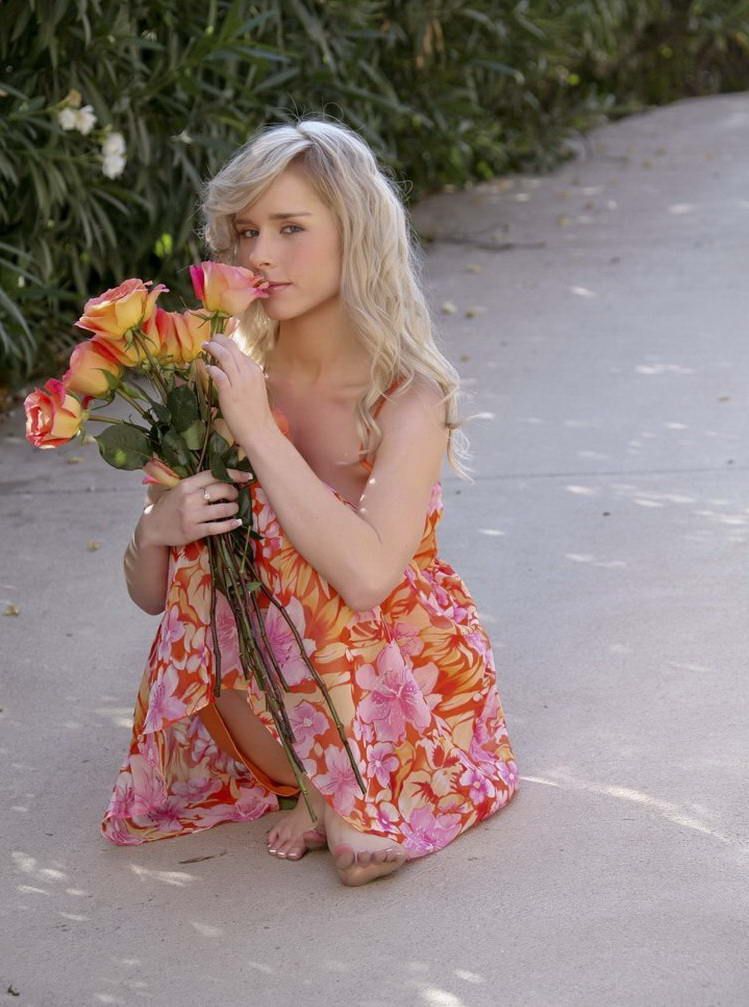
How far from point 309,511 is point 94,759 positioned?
0.80 meters

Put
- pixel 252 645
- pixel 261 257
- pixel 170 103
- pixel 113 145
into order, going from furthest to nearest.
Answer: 1. pixel 170 103
2. pixel 113 145
3. pixel 261 257
4. pixel 252 645

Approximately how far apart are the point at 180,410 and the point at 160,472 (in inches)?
4.0

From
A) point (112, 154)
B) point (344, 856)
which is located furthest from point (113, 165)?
point (344, 856)

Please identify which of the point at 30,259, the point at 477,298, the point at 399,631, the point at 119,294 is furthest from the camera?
the point at 477,298

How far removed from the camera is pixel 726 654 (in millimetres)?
3141

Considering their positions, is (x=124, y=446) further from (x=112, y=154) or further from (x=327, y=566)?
(x=112, y=154)

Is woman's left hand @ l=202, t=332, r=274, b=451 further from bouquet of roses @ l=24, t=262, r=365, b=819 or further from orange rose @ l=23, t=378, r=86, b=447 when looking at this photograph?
orange rose @ l=23, t=378, r=86, b=447

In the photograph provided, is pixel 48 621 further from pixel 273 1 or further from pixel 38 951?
pixel 273 1

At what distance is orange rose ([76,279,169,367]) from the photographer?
2242 mm

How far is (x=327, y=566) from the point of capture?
7.68ft

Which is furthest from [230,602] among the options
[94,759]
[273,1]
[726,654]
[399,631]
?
[273,1]

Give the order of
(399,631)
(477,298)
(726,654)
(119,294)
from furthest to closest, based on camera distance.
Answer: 1. (477,298)
2. (726,654)
3. (399,631)
4. (119,294)

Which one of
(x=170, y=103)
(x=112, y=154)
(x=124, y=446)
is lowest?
(x=124, y=446)

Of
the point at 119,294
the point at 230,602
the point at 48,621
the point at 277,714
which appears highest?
the point at 119,294
